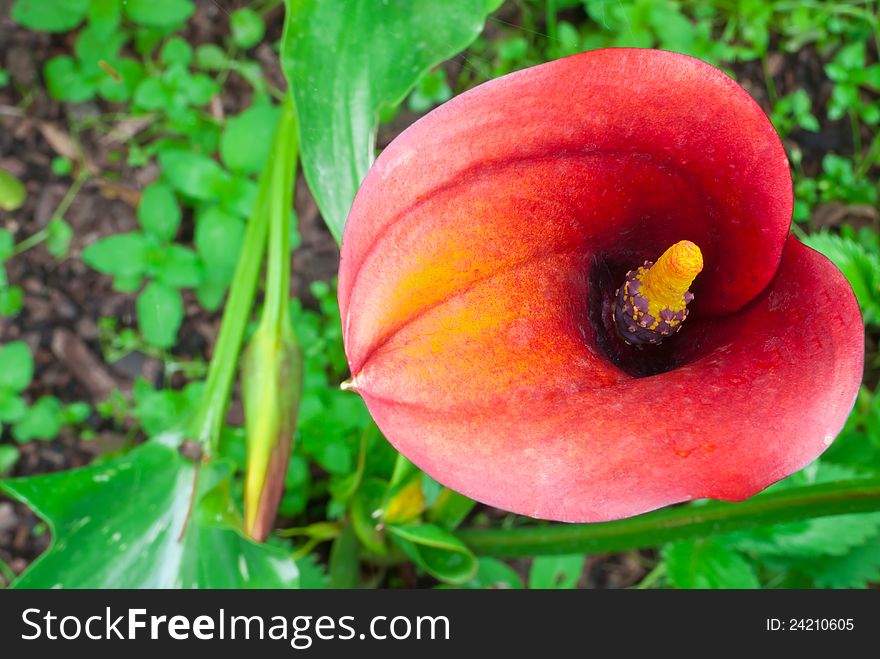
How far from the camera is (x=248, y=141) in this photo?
2.66ft

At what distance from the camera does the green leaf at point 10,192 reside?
34.9 inches

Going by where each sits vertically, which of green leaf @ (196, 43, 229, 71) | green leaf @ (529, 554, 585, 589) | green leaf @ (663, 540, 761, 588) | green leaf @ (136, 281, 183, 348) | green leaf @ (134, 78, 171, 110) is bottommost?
green leaf @ (529, 554, 585, 589)

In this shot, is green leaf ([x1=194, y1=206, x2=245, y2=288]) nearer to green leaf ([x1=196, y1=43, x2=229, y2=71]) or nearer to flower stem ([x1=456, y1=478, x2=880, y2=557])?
green leaf ([x1=196, y1=43, x2=229, y2=71])

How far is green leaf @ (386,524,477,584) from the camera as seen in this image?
0.59m

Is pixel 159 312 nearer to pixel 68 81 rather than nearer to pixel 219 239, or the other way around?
pixel 219 239

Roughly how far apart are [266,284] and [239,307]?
115 mm

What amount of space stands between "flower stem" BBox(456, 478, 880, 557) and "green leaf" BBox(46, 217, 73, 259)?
577mm

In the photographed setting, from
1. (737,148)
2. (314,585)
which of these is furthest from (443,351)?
(314,585)

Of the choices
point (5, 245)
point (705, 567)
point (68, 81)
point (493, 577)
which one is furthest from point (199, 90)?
point (705, 567)

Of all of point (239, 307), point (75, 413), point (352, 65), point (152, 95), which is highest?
point (352, 65)

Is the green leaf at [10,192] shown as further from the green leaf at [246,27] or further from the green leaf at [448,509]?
the green leaf at [448,509]

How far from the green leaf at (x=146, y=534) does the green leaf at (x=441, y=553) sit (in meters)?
0.09

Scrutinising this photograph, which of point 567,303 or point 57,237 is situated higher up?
point 567,303

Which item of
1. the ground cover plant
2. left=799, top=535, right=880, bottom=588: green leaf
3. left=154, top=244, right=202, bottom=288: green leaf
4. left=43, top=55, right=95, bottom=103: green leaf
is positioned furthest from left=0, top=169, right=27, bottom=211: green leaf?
left=799, top=535, right=880, bottom=588: green leaf
